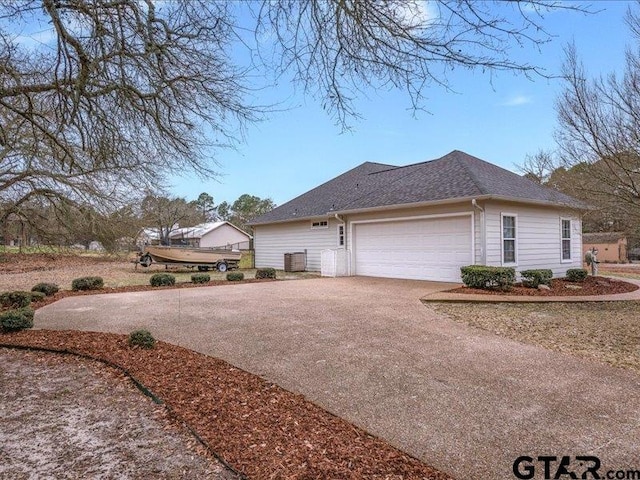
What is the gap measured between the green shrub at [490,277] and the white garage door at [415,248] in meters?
1.07

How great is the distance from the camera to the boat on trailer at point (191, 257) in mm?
17172

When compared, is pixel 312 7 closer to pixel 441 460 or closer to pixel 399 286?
pixel 441 460

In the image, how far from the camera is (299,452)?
252 cm

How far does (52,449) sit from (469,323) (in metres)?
5.57

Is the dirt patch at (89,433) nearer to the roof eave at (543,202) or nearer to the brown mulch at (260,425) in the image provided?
the brown mulch at (260,425)

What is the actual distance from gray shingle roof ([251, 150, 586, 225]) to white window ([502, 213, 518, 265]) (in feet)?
2.26

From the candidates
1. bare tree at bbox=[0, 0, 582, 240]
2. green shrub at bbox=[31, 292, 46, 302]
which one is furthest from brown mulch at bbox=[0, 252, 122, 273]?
bare tree at bbox=[0, 0, 582, 240]

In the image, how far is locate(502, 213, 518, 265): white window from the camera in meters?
11.3

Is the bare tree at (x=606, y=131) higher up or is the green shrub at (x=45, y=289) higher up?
the bare tree at (x=606, y=131)

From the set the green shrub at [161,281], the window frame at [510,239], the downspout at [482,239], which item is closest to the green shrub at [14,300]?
the green shrub at [161,281]

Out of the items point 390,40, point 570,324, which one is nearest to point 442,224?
point 570,324

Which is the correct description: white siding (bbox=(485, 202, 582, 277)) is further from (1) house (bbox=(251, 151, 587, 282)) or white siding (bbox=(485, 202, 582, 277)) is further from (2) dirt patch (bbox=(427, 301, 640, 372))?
(2) dirt patch (bbox=(427, 301, 640, 372))

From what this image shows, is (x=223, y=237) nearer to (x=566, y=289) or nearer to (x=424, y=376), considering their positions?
(x=566, y=289)

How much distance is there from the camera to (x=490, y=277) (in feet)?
31.7
